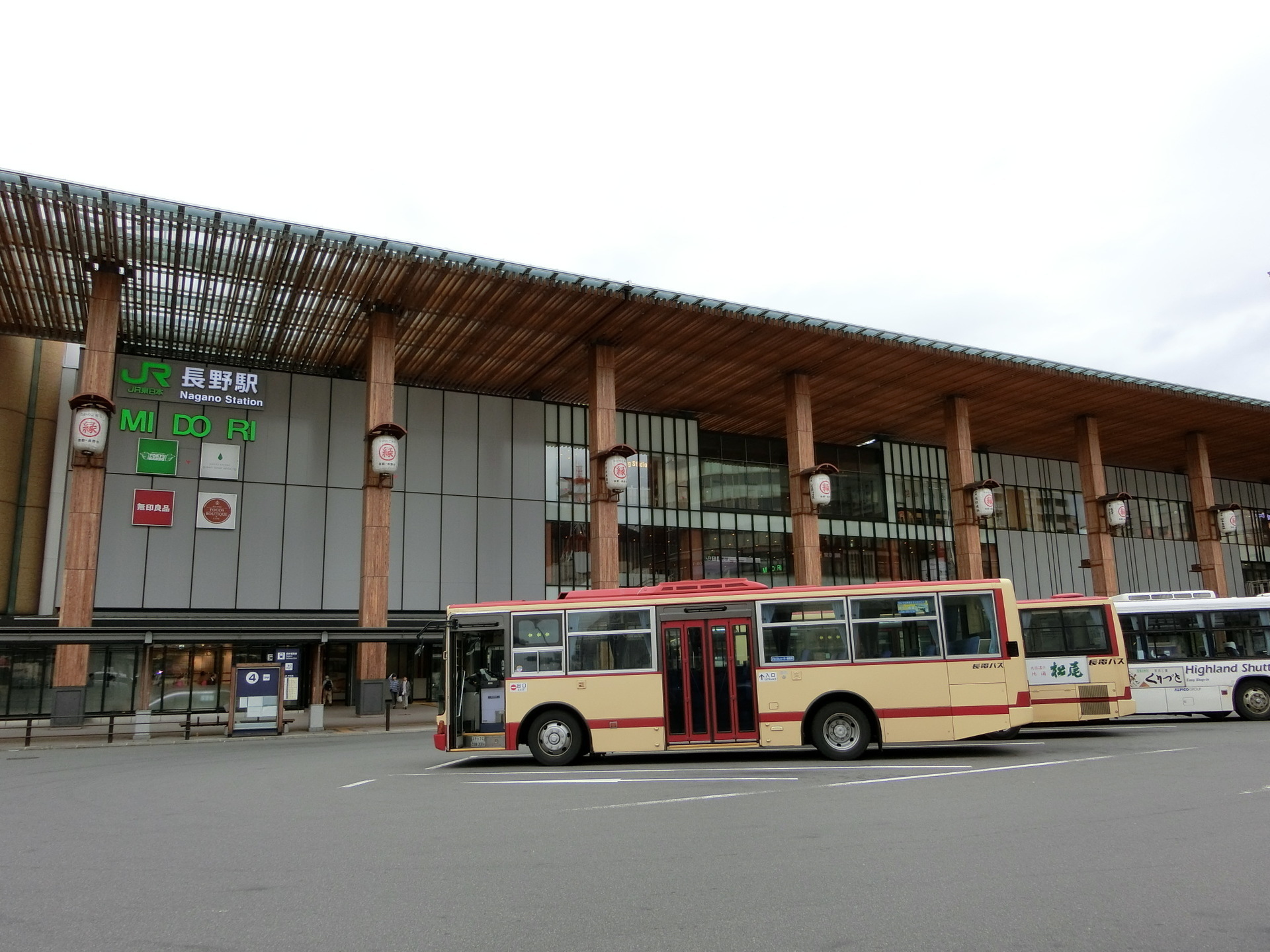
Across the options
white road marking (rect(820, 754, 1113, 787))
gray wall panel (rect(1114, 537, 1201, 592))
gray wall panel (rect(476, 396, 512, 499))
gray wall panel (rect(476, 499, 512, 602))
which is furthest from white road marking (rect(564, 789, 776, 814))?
gray wall panel (rect(1114, 537, 1201, 592))

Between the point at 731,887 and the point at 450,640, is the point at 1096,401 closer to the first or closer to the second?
the point at 450,640

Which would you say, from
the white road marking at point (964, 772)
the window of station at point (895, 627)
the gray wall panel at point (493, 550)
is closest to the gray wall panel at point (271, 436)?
the gray wall panel at point (493, 550)

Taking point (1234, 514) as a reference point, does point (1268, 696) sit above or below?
below

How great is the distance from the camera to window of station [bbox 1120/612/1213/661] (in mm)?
19312

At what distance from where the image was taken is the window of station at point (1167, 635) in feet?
63.4

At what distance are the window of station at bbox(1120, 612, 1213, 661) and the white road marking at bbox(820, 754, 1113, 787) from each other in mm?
6995

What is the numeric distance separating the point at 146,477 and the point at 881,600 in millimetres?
25127

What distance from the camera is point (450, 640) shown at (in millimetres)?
14945

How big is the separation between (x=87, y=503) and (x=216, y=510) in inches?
240

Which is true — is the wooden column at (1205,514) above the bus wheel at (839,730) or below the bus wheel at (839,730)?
above

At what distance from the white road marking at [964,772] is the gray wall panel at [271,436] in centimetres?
2531

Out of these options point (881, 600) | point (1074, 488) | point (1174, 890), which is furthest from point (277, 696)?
point (1074, 488)

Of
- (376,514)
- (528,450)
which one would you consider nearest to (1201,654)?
(376,514)

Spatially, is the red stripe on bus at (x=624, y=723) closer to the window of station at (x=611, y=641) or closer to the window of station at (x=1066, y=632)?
the window of station at (x=611, y=641)
